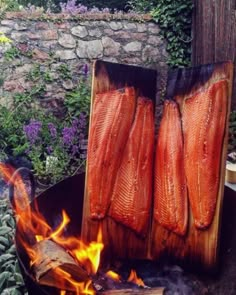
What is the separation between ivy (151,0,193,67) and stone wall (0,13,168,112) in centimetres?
10

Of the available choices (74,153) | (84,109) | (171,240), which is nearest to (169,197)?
(171,240)

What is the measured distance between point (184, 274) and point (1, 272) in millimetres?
987

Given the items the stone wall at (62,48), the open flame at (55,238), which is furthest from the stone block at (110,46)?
the open flame at (55,238)

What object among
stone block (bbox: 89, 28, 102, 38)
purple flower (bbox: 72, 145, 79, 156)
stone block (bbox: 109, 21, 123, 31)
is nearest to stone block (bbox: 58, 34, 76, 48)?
stone block (bbox: 89, 28, 102, 38)

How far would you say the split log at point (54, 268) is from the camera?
1.79m

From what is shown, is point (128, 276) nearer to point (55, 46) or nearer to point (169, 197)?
point (169, 197)

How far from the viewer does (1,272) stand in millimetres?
2365

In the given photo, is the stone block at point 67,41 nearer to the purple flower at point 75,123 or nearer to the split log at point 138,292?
the purple flower at point 75,123

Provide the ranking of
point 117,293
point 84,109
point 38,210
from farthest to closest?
point 84,109, point 38,210, point 117,293

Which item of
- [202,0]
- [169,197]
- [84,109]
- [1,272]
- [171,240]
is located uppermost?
[202,0]

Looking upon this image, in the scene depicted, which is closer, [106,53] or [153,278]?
[153,278]

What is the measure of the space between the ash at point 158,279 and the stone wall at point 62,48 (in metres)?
3.02

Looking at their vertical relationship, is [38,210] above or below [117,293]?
above

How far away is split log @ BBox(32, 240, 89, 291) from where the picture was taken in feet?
5.89
